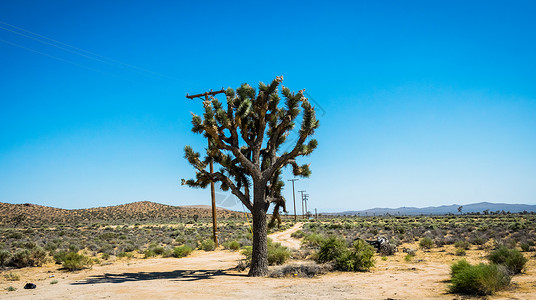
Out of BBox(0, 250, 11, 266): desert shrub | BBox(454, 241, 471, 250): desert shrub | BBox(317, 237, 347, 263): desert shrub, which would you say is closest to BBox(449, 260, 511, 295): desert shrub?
BBox(317, 237, 347, 263): desert shrub

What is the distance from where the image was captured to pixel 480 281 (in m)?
8.09

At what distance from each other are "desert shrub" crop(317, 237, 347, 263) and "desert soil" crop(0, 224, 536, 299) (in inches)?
52.8

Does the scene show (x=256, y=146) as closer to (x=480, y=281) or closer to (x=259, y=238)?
(x=259, y=238)

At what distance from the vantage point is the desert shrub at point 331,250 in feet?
45.8

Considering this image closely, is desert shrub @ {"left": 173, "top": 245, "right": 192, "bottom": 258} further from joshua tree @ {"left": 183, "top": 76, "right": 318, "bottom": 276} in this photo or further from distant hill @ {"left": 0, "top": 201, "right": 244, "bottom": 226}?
distant hill @ {"left": 0, "top": 201, "right": 244, "bottom": 226}

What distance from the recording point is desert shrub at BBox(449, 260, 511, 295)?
319 inches

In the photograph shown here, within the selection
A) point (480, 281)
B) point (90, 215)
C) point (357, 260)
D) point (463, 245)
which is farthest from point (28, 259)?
point (90, 215)

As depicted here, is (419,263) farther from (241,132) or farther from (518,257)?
(241,132)

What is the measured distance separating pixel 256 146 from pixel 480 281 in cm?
807

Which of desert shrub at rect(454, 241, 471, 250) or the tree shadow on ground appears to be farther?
desert shrub at rect(454, 241, 471, 250)

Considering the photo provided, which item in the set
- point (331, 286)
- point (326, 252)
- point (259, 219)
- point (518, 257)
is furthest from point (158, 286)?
point (518, 257)

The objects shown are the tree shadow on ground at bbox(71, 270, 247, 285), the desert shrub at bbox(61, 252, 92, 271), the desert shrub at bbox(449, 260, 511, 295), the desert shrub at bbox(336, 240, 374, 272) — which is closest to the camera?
the desert shrub at bbox(449, 260, 511, 295)

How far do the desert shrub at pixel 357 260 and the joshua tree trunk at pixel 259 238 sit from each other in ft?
9.96

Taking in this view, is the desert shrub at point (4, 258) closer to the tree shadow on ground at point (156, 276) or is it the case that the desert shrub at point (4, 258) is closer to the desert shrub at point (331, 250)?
the tree shadow on ground at point (156, 276)
